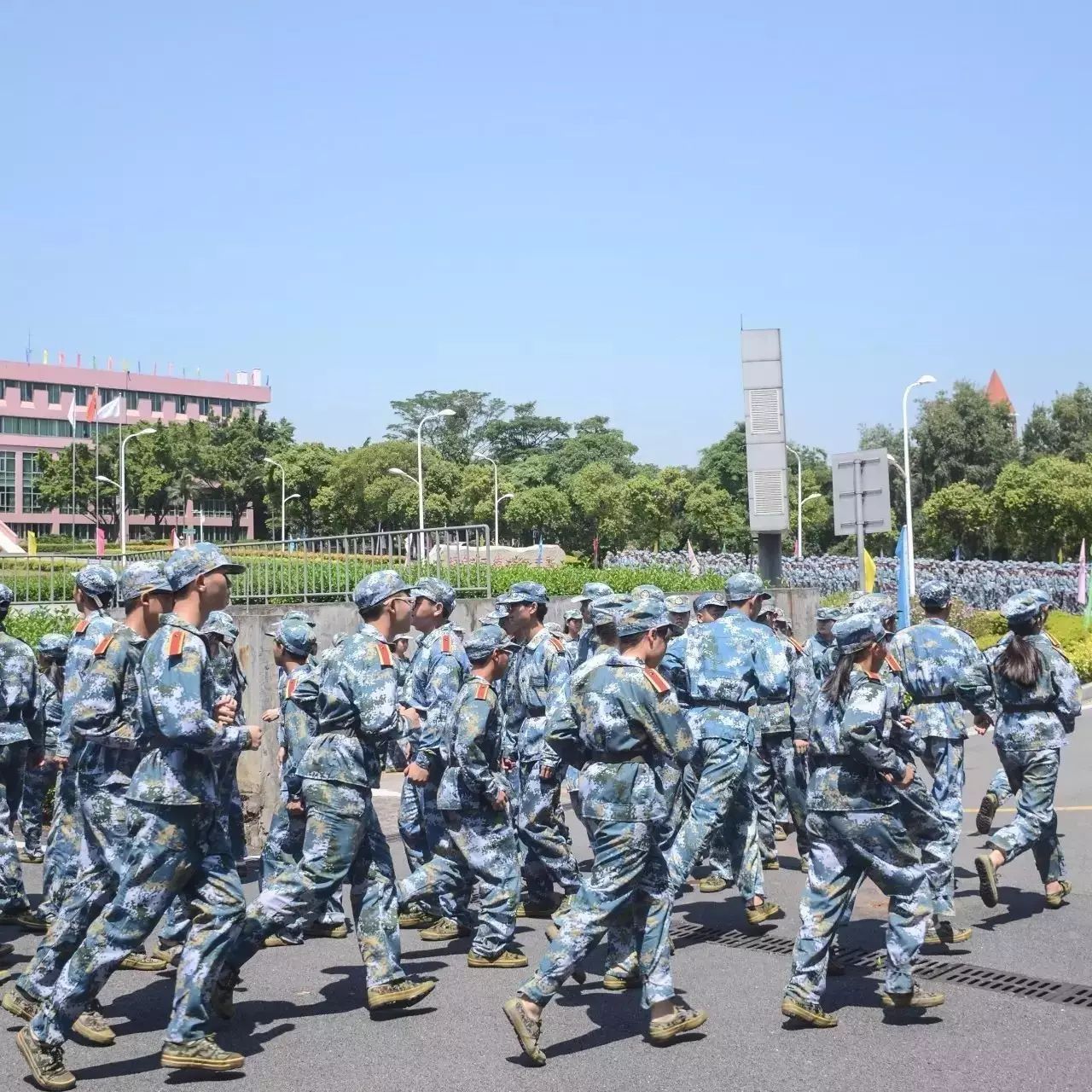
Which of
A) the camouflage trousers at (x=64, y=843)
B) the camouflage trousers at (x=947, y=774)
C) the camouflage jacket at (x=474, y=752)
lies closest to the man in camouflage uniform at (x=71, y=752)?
the camouflage trousers at (x=64, y=843)

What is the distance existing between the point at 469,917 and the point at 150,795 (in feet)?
9.28

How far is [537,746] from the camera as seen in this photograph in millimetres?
8898

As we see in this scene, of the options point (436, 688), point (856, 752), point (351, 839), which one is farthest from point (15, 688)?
point (856, 752)

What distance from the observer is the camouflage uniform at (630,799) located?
19.1 feet

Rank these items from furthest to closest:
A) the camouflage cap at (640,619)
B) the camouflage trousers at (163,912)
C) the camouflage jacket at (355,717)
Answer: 1. the camouflage jacket at (355,717)
2. the camouflage cap at (640,619)
3. the camouflage trousers at (163,912)

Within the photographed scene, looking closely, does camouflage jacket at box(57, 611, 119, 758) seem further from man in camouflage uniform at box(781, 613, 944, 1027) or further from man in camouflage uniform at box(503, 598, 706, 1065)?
man in camouflage uniform at box(781, 613, 944, 1027)

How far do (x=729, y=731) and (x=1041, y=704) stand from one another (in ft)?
6.31

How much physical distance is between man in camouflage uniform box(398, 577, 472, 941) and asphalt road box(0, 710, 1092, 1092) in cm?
26

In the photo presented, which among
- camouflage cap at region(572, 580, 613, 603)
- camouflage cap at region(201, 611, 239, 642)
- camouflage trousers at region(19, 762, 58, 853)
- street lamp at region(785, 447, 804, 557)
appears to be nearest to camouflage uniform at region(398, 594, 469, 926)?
camouflage cap at region(201, 611, 239, 642)

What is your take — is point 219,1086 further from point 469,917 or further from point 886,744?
point 886,744

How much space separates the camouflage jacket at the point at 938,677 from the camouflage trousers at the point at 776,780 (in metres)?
1.28

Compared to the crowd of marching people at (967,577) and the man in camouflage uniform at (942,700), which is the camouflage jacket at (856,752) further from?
the crowd of marching people at (967,577)

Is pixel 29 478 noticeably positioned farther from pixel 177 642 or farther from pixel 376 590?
pixel 177 642

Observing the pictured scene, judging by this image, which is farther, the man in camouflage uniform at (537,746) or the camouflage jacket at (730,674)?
the man in camouflage uniform at (537,746)
